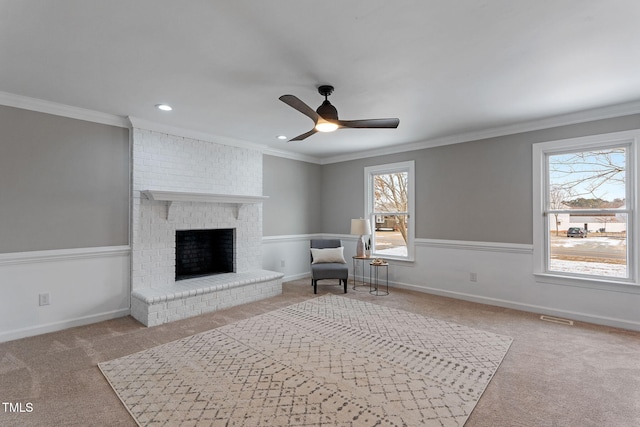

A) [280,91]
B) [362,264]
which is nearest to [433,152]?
[362,264]

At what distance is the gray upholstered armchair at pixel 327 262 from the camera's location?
5062mm

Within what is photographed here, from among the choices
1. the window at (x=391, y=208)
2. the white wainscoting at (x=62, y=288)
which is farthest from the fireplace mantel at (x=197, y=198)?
the window at (x=391, y=208)

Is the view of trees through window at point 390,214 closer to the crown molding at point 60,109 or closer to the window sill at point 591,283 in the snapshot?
the window sill at point 591,283

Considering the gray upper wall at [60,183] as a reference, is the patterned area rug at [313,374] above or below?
below

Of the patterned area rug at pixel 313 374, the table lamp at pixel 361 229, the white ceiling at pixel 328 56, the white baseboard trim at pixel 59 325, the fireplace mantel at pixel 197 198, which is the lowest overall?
the patterned area rug at pixel 313 374

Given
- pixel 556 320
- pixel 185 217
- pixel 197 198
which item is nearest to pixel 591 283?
pixel 556 320

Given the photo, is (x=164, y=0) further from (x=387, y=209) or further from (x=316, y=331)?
(x=387, y=209)

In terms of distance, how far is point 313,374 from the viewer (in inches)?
98.1

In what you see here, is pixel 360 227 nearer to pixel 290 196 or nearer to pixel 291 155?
pixel 290 196

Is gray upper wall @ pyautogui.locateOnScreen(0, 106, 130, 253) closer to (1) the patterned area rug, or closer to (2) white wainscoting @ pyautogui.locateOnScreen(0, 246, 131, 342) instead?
(2) white wainscoting @ pyautogui.locateOnScreen(0, 246, 131, 342)

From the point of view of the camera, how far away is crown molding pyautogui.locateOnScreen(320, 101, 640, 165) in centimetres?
352

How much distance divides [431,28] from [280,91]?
1.53 metres

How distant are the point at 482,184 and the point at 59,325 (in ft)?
18.7

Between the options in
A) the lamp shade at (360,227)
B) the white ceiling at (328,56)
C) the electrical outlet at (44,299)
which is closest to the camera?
the white ceiling at (328,56)
